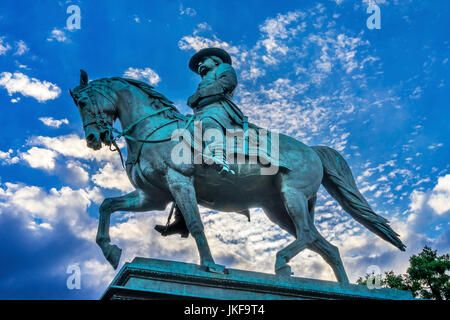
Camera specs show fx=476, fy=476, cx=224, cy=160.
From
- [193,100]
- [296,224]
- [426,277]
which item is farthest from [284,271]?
[426,277]

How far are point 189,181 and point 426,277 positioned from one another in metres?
17.0

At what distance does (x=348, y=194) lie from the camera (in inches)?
340

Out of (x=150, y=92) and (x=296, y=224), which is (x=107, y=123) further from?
(x=296, y=224)

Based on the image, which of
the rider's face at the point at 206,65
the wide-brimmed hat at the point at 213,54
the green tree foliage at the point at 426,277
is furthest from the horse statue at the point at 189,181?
Result: the green tree foliage at the point at 426,277

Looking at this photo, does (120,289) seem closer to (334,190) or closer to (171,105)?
(171,105)

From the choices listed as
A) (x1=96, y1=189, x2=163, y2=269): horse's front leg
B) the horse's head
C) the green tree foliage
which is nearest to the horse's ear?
the horse's head

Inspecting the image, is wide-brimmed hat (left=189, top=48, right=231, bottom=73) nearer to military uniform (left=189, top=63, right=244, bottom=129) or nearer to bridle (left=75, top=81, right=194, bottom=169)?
military uniform (left=189, top=63, right=244, bottom=129)

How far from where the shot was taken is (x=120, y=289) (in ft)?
18.4

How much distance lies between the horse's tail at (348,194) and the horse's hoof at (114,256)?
4.07 meters

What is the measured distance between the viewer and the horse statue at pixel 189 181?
732 cm

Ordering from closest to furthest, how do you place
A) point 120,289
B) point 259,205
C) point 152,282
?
1. point 120,289
2. point 152,282
3. point 259,205

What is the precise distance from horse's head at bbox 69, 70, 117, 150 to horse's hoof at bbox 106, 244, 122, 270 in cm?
165

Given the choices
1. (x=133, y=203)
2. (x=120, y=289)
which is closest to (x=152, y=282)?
(x=120, y=289)

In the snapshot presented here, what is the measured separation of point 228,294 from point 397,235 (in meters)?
3.53
